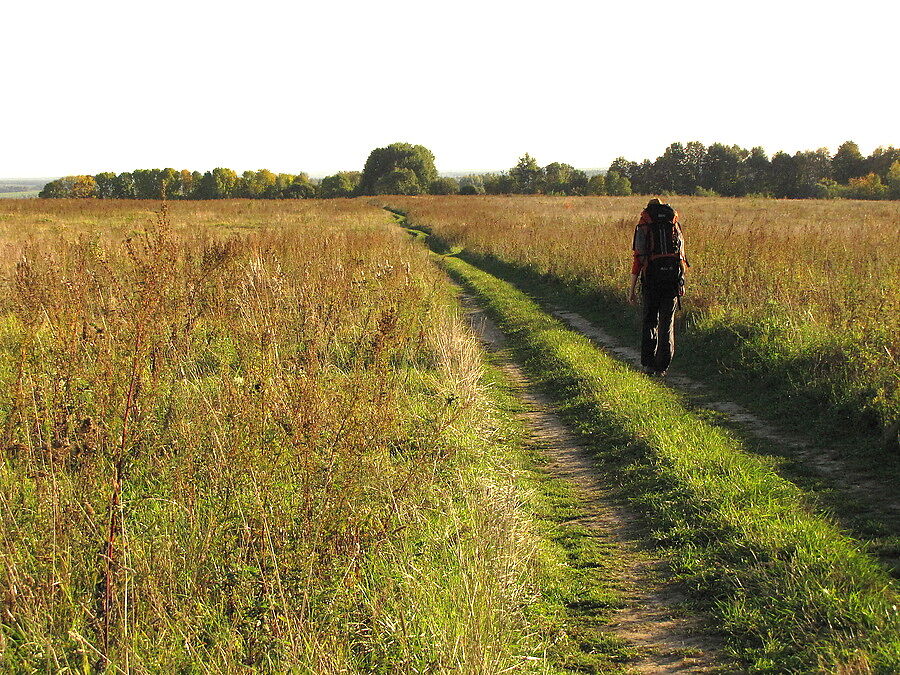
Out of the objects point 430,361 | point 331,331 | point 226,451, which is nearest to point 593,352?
point 430,361

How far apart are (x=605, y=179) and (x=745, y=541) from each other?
253ft

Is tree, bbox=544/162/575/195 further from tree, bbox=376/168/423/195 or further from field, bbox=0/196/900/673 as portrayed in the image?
field, bbox=0/196/900/673

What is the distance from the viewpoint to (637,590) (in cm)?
394

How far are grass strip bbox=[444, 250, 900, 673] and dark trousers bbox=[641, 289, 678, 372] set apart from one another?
0.75 meters

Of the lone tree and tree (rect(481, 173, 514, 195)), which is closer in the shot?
tree (rect(481, 173, 514, 195))

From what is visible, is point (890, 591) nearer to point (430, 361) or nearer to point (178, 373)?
point (430, 361)

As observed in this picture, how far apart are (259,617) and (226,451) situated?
1192 millimetres

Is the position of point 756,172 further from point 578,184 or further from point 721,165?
point 578,184

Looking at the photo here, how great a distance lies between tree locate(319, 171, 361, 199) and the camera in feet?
332

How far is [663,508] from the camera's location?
480cm

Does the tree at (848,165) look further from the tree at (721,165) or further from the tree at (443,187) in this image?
the tree at (443,187)

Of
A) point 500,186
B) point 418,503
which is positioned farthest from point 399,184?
point 418,503

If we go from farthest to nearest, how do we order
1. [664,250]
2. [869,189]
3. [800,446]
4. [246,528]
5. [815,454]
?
1. [869,189]
2. [664,250]
3. [800,446]
4. [815,454]
5. [246,528]

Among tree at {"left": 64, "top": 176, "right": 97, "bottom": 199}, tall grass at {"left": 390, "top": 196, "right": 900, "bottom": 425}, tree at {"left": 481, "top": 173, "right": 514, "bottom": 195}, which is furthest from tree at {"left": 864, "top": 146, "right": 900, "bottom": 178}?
tree at {"left": 64, "top": 176, "right": 97, "bottom": 199}
